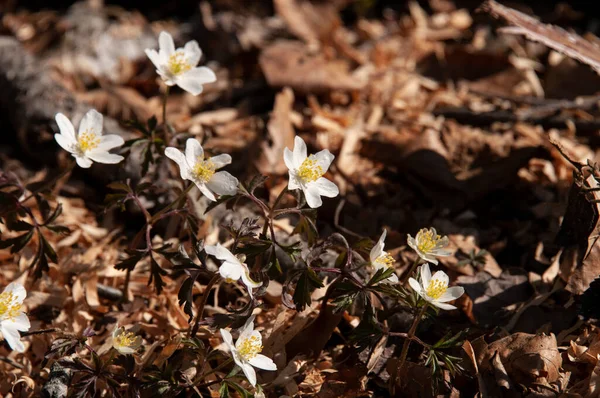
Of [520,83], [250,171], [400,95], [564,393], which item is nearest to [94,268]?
[250,171]

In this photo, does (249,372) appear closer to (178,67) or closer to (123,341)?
(123,341)

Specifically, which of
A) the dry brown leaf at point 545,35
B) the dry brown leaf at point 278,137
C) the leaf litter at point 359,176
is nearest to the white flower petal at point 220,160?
the leaf litter at point 359,176

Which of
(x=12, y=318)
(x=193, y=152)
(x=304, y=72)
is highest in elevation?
(x=193, y=152)

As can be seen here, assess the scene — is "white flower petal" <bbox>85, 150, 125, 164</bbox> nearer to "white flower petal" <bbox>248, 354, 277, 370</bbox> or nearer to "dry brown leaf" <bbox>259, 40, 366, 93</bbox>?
"white flower petal" <bbox>248, 354, 277, 370</bbox>

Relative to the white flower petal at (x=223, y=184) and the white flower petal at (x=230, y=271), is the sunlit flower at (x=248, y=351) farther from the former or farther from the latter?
the white flower petal at (x=223, y=184)

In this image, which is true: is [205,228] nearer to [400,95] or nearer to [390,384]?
[390,384]

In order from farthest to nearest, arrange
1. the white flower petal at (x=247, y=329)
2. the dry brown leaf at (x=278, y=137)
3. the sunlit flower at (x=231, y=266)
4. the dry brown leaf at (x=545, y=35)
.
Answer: the dry brown leaf at (x=278, y=137) → the dry brown leaf at (x=545, y=35) → the white flower petal at (x=247, y=329) → the sunlit flower at (x=231, y=266)

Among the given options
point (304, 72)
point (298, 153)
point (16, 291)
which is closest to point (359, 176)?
point (304, 72)
